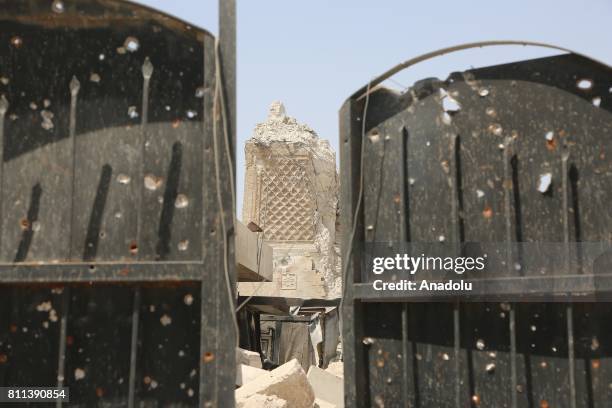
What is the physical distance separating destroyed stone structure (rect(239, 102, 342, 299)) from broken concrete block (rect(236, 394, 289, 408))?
917 cm

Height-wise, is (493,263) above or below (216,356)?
above

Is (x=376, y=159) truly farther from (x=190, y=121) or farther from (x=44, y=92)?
(x=44, y=92)

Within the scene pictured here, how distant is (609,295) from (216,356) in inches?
56.0

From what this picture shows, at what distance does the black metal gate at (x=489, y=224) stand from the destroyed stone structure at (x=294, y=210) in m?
12.0

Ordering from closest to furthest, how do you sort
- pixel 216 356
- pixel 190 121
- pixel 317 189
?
pixel 216 356 → pixel 190 121 → pixel 317 189

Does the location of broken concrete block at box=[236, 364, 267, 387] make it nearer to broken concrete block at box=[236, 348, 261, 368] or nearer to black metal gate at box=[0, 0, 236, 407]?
broken concrete block at box=[236, 348, 261, 368]

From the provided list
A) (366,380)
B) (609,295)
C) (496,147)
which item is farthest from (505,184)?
(366,380)

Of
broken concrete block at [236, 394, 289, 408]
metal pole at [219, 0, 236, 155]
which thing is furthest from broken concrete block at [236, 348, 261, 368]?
metal pole at [219, 0, 236, 155]

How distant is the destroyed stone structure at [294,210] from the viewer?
596 inches

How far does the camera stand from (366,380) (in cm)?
280

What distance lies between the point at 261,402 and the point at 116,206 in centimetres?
318

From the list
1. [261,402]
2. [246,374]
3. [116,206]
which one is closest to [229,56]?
[116,206]

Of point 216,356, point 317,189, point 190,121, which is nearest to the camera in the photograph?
point 216,356

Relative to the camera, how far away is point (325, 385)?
789 cm
